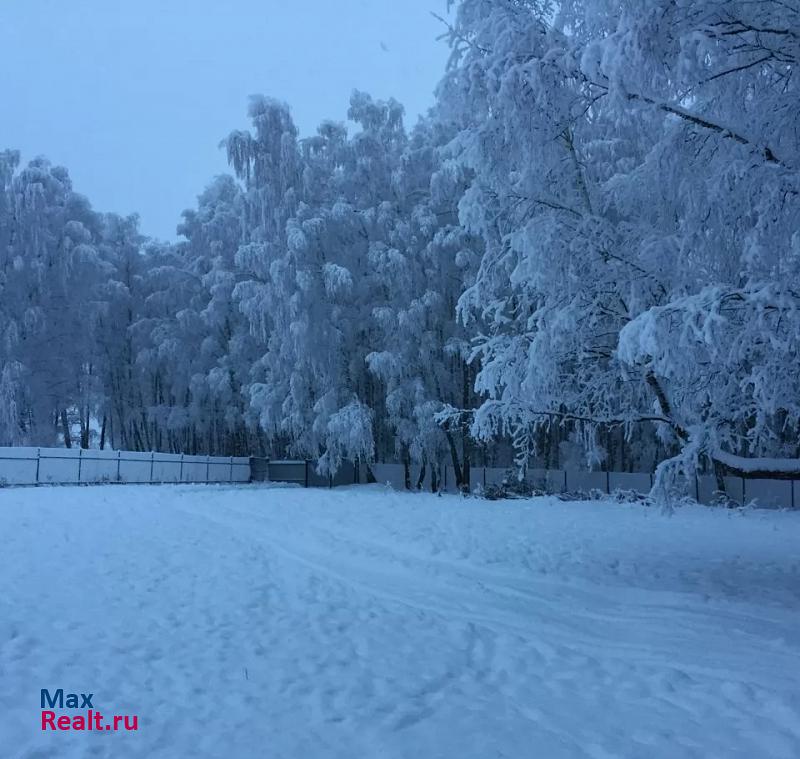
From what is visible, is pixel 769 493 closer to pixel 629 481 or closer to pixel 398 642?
pixel 629 481

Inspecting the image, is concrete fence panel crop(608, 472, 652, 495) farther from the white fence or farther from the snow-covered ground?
the white fence

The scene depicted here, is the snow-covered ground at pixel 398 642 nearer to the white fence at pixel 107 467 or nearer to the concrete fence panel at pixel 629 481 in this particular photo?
the white fence at pixel 107 467

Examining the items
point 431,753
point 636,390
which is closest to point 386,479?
point 636,390

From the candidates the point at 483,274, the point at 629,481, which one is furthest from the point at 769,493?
the point at 483,274

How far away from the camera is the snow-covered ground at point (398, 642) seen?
338cm

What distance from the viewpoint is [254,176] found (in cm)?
1992

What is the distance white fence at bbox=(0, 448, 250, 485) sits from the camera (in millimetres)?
16984

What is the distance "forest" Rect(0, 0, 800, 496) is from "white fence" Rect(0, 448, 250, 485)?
207cm

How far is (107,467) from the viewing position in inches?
770

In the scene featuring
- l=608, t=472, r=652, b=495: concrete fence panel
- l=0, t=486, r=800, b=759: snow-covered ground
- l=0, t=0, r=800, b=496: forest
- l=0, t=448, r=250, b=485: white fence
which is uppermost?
l=0, t=0, r=800, b=496: forest

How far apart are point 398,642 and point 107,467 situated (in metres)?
16.8

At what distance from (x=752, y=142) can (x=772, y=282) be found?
3.89 ft

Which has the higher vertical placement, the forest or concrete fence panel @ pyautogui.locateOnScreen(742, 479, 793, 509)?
the forest

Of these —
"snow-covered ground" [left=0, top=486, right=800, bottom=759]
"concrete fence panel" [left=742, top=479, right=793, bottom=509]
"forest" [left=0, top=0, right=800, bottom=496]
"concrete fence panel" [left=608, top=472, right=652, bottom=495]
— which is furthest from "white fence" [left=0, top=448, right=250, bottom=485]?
"concrete fence panel" [left=742, top=479, right=793, bottom=509]
